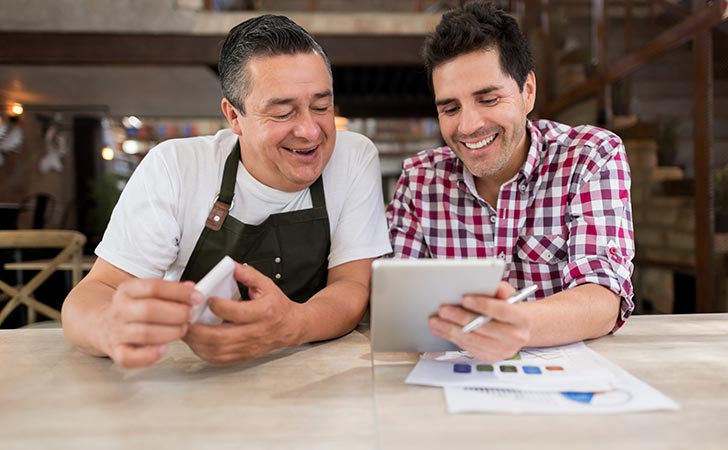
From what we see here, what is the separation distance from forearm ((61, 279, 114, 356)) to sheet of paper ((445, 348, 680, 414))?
60cm

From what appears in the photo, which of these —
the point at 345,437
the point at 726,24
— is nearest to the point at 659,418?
the point at 345,437

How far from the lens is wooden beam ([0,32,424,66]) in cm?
597

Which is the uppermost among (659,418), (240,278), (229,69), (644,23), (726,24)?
(644,23)

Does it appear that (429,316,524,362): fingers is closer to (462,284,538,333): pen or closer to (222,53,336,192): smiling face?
(462,284,538,333): pen

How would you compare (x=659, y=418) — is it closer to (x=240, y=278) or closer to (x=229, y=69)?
(x=240, y=278)

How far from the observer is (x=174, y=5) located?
613cm

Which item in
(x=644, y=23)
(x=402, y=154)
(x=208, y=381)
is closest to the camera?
(x=208, y=381)

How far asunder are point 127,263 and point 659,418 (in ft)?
3.49

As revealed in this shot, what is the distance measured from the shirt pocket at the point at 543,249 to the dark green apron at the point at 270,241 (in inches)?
20.3

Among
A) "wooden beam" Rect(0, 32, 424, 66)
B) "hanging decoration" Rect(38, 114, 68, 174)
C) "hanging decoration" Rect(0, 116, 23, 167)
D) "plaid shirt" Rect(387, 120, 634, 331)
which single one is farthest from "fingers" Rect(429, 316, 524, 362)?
"hanging decoration" Rect(38, 114, 68, 174)

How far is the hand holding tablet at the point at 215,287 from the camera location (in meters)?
0.85

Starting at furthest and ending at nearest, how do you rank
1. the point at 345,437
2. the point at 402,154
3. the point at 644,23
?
the point at 402,154 → the point at 644,23 → the point at 345,437

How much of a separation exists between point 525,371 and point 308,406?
35 cm

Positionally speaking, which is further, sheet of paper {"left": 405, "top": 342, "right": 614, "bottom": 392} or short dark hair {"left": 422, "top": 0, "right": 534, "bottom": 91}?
short dark hair {"left": 422, "top": 0, "right": 534, "bottom": 91}
